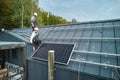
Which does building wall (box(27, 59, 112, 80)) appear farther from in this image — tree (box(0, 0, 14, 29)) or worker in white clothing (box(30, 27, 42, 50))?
tree (box(0, 0, 14, 29))

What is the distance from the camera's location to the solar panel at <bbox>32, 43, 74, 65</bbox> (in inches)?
249

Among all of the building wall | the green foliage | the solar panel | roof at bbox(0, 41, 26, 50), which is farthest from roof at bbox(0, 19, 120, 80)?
the green foliage

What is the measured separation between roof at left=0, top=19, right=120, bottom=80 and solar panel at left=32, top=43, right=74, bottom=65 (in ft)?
0.99

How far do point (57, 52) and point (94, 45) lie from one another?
6.70ft

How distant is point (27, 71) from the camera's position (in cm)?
796

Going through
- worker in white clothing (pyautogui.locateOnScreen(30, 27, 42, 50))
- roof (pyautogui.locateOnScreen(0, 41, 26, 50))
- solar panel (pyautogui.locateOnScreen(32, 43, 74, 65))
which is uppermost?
worker in white clothing (pyautogui.locateOnScreen(30, 27, 42, 50))

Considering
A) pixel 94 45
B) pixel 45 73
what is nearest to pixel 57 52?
pixel 45 73

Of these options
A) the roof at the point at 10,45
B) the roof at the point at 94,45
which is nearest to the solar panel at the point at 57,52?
the roof at the point at 94,45

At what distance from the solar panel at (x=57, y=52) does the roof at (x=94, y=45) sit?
30cm

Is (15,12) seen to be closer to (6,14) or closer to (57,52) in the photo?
(6,14)

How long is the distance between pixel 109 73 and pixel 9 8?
29903mm

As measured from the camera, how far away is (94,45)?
6.34 metres

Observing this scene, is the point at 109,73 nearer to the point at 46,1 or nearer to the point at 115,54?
the point at 115,54

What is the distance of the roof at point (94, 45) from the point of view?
16.8ft
